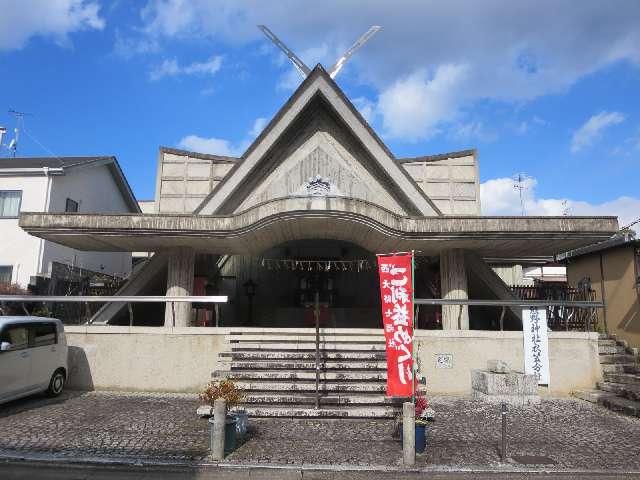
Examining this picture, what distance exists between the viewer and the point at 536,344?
489 inches

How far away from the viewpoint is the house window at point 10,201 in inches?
843

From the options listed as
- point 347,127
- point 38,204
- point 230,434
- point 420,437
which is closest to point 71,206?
point 38,204

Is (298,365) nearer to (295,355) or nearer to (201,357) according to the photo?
(295,355)

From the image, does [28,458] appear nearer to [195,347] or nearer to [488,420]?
[195,347]

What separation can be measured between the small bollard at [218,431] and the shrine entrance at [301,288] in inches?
470

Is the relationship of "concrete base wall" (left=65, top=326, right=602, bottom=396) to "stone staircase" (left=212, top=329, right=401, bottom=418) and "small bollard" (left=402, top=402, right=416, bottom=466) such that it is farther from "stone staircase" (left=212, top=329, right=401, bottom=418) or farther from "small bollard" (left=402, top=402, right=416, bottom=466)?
"small bollard" (left=402, top=402, right=416, bottom=466)

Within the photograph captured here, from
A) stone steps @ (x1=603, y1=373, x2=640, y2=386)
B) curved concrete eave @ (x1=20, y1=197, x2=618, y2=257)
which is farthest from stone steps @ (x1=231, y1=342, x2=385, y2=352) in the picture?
stone steps @ (x1=603, y1=373, x2=640, y2=386)

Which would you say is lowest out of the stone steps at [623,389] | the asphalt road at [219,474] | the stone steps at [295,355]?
the asphalt road at [219,474]

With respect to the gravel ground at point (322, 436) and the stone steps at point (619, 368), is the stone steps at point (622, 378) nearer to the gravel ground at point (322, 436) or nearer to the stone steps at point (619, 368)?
the stone steps at point (619, 368)

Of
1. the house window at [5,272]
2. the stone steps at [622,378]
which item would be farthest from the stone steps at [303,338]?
the house window at [5,272]

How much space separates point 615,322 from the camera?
1532 cm

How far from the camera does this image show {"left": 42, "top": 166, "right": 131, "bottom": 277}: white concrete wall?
71.8 feet

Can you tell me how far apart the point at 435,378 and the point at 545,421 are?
3119mm

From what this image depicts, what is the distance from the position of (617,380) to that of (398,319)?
25.3ft
